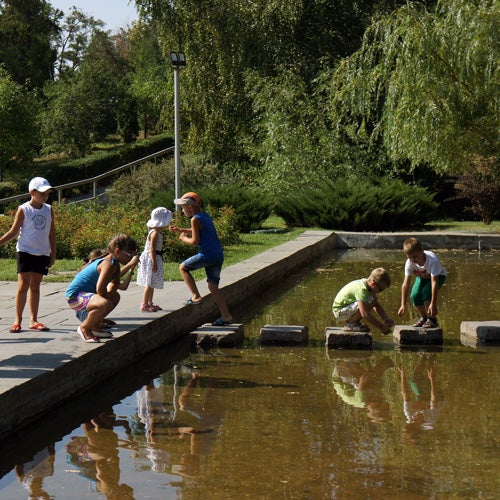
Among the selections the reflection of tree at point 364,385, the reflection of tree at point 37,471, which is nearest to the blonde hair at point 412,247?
the reflection of tree at point 364,385

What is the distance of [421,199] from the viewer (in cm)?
2539

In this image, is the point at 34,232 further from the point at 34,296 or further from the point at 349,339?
the point at 349,339

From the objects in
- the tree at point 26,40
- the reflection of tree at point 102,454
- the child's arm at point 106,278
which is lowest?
the reflection of tree at point 102,454

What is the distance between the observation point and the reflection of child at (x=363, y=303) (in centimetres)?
978

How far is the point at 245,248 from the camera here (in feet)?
62.9

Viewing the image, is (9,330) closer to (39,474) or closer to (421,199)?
(39,474)

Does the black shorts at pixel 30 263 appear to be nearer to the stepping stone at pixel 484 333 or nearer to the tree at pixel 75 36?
the stepping stone at pixel 484 333

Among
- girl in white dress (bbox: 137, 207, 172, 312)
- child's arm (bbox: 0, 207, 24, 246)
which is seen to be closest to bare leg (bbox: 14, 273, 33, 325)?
child's arm (bbox: 0, 207, 24, 246)

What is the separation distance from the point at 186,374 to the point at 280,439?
2.34 m

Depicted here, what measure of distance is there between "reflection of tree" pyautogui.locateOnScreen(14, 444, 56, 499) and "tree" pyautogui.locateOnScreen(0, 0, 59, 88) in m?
54.8

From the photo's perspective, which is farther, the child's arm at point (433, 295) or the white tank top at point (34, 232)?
the child's arm at point (433, 295)

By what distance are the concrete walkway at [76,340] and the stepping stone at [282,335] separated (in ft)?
3.24

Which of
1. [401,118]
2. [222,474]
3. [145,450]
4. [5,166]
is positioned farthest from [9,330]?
[5,166]

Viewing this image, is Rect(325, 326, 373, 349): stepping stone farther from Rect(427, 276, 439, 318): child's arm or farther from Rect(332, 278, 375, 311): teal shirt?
Rect(427, 276, 439, 318): child's arm
